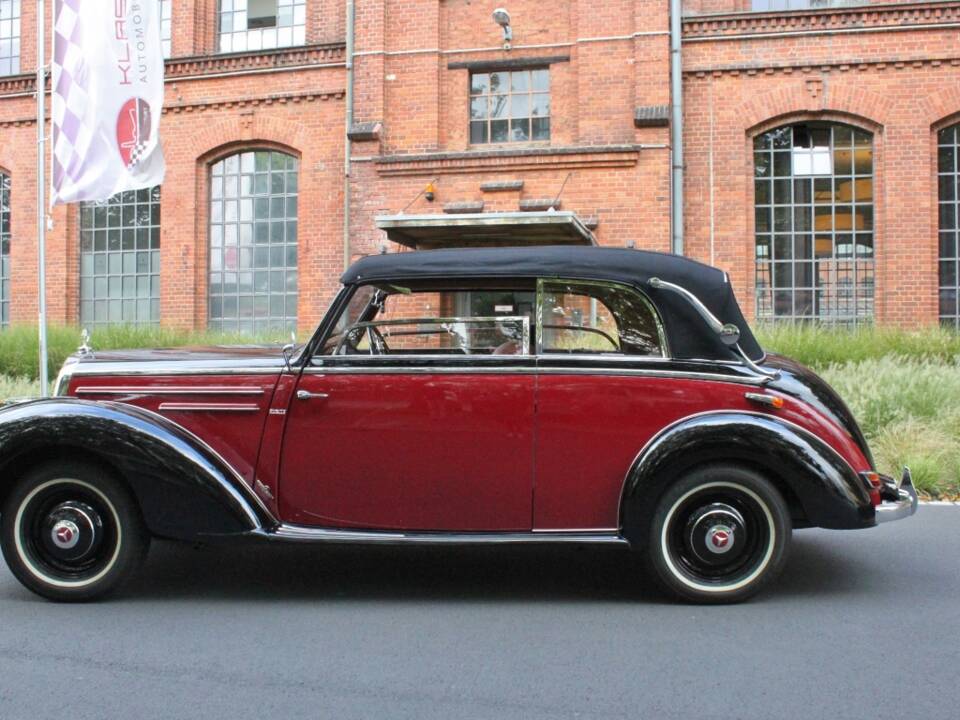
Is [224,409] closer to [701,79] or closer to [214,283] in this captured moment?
[701,79]

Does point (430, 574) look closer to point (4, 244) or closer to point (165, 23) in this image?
point (165, 23)

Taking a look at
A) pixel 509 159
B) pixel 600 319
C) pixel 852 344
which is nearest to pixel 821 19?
pixel 509 159

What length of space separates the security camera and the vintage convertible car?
10987 mm

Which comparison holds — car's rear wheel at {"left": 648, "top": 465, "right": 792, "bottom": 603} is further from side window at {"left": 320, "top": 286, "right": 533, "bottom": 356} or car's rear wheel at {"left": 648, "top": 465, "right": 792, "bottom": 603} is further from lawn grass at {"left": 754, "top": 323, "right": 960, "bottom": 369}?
lawn grass at {"left": 754, "top": 323, "right": 960, "bottom": 369}

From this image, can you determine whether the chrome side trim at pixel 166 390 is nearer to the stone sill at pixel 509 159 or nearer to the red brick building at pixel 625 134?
the red brick building at pixel 625 134

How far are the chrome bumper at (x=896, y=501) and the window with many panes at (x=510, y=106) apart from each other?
439 inches

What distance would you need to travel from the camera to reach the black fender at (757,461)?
14.5 feet

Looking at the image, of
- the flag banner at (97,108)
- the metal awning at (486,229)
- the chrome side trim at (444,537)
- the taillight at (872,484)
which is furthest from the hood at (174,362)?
the metal awning at (486,229)

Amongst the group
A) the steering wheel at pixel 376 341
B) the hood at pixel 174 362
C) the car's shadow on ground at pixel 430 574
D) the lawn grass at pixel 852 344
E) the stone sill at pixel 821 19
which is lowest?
the car's shadow on ground at pixel 430 574

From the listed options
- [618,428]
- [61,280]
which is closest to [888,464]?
[618,428]

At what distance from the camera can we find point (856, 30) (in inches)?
557

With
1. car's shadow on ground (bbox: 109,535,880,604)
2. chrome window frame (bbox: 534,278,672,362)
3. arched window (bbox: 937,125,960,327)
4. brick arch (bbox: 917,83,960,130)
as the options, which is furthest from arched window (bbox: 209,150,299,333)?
chrome window frame (bbox: 534,278,672,362)

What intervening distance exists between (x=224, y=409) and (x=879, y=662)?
3.26 metres

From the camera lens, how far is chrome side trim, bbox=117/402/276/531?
4539 mm
